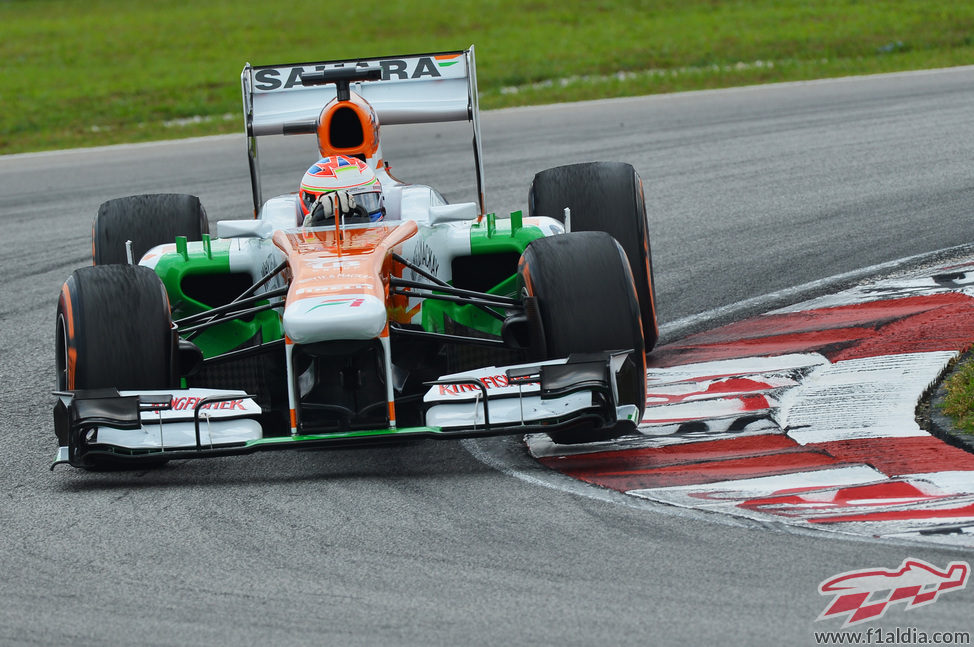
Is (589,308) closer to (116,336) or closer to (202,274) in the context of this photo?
(116,336)

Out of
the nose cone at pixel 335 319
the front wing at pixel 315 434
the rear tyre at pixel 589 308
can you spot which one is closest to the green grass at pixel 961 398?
the rear tyre at pixel 589 308

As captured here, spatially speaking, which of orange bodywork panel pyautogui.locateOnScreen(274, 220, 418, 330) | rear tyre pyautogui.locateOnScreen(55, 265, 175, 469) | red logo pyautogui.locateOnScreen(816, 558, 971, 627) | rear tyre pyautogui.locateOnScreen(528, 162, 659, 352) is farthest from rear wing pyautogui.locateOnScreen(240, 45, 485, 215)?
red logo pyautogui.locateOnScreen(816, 558, 971, 627)

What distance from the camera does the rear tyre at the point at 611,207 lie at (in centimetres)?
802

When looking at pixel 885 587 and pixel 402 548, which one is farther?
pixel 402 548

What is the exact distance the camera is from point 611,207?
8164 millimetres

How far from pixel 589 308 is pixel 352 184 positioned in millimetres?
1708

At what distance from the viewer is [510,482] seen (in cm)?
609

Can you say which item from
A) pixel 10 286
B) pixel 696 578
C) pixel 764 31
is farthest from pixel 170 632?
pixel 764 31

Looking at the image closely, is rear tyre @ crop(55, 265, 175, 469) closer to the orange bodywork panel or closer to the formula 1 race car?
the formula 1 race car

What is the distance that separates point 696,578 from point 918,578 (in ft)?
2.36

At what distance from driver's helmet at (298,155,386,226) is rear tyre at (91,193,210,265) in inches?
44.4

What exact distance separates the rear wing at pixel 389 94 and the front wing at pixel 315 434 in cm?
284

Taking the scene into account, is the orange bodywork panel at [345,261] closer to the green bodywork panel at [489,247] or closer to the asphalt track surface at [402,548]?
the green bodywork panel at [489,247]

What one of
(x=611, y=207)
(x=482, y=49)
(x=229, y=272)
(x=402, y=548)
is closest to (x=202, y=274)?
(x=229, y=272)
